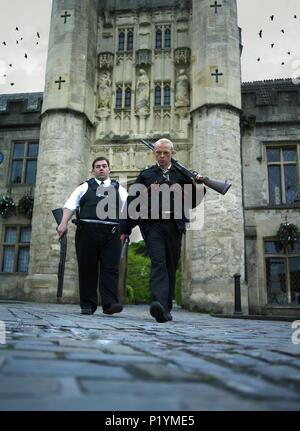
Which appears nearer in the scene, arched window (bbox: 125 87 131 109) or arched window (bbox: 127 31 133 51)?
arched window (bbox: 125 87 131 109)

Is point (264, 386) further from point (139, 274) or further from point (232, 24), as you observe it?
point (139, 274)

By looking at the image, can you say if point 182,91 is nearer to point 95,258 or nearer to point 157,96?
point 157,96

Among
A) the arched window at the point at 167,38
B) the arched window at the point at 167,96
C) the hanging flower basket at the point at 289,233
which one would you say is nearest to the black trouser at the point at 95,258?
the hanging flower basket at the point at 289,233

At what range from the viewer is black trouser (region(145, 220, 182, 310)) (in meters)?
4.40

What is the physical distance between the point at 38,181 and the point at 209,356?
12.2 m

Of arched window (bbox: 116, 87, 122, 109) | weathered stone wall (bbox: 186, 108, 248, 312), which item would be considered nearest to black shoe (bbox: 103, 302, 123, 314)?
weathered stone wall (bbox: 186, 108, 248, 312)

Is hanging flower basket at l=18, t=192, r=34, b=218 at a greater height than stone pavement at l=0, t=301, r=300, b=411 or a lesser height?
greater

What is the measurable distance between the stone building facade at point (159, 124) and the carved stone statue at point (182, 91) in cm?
4

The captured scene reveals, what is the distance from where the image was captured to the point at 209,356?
1.84 metres

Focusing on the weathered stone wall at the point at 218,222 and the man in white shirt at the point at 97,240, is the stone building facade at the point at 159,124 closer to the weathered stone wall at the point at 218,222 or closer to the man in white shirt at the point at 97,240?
the weathered stone wall at the point at 218,222

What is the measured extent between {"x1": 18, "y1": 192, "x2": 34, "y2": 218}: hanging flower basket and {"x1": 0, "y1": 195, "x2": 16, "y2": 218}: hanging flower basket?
0.24 m

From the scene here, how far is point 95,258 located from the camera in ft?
18.2

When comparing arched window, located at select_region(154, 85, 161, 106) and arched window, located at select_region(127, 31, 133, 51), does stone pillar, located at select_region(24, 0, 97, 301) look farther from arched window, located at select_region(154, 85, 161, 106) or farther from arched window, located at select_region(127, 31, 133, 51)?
arched window, located at select_region(154, 85, 161, 106)

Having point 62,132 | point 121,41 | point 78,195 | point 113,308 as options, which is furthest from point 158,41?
point 113,308
